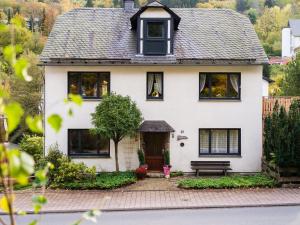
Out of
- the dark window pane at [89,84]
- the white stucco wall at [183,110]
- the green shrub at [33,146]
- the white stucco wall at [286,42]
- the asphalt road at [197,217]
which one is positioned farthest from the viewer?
the white stucco wall at [286,42]

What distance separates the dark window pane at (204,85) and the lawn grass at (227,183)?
460 centimetres

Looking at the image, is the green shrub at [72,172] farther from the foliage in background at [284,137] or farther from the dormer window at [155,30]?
the foliage in background at [284,137]

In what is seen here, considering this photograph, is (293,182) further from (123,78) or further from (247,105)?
(123,78)

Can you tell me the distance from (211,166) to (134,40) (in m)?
7.61

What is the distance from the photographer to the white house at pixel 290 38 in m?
110

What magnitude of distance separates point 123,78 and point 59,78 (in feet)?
10.5

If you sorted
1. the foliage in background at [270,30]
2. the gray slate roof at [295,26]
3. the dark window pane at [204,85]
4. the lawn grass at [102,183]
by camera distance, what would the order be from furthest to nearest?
the gray slate roof at [295,26] < the foliage in background at [270,30] < the dark window pane at [204,85] < the lawn grass at [102,183]

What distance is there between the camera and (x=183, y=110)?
26.1 m

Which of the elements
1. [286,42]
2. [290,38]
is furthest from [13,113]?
[290,38]

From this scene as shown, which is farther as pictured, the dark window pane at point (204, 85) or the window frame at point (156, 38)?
the dark window pane at point (204, 85)

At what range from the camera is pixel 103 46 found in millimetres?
26375

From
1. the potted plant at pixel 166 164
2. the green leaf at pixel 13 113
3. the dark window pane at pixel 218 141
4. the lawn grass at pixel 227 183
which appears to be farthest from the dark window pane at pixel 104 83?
the green leaf at pixel 13 113

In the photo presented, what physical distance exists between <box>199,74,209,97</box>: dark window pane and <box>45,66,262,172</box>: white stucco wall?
271 mm

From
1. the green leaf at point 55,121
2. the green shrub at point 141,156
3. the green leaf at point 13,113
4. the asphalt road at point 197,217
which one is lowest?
the asphalt road at point 197,217
